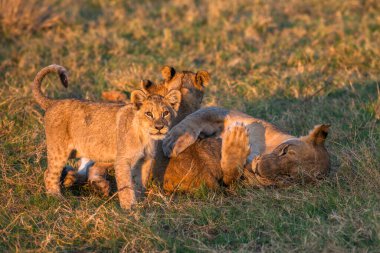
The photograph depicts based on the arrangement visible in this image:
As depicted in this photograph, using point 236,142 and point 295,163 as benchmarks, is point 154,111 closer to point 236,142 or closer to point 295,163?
point 236,142

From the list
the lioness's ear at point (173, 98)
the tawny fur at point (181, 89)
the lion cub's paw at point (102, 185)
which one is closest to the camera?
the lioness's ear at point (173, 98)

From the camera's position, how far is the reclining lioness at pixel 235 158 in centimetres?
488

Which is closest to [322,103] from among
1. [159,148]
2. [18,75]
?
[159,148]

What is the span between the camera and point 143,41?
907 cm

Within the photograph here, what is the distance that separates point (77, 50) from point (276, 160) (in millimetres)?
4491

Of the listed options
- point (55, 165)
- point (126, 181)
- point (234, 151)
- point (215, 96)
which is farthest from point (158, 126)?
point (215, 96)

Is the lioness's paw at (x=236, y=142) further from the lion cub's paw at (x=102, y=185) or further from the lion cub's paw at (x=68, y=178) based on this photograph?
the lion cub's paw at (x=68, y=178)

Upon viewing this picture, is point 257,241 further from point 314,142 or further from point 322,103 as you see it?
point 322,103

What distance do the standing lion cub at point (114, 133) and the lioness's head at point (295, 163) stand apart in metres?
0.78

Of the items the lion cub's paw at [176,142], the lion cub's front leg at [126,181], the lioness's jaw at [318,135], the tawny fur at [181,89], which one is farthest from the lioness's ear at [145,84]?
the lioness's jaw at [318,135]

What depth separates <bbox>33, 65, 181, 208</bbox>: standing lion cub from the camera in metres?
4.64

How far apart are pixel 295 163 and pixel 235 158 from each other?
45cm

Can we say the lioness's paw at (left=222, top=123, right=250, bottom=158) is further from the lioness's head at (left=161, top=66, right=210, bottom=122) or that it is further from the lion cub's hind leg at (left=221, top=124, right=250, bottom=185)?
the lioness's head at (left=161, top=66, right=210, bottom=122)

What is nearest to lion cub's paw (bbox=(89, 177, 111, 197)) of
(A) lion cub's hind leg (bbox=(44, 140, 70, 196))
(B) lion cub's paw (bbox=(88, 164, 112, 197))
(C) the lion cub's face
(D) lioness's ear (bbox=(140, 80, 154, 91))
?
(B) lion cub's paw (bbox=(88, 164, 112, 197))
